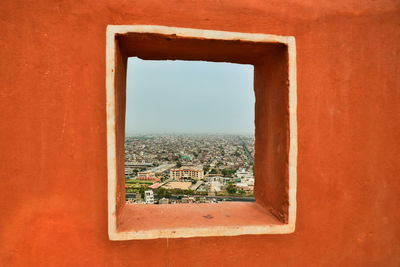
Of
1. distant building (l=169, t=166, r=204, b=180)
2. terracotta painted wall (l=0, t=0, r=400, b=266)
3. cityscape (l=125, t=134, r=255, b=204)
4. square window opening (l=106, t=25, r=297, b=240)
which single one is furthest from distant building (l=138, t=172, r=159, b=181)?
terracotta painted wall (l=0, t=0, r=400, b=266)

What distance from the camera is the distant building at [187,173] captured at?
2701 centimetres

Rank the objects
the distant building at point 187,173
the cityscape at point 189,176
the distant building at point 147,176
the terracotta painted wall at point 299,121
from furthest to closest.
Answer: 1. the distant building at point 187,173
2. the distant building at point 147,176
3. the cityscape at point 189,176
4. the terracotta painted wall at point 299,121

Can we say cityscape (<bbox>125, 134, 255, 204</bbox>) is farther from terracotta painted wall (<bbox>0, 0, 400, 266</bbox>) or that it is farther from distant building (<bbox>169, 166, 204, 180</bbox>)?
terracotta painted wall (<bbox>0, 0, 400, 266</bbox>)

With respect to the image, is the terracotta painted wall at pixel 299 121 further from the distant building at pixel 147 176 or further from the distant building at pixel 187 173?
the distant building at pixel 187 173

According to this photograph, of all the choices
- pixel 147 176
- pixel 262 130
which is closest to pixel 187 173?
pixel 147 176

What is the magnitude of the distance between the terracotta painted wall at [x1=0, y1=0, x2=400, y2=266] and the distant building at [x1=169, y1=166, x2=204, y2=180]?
25344mm

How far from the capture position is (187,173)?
2748cm

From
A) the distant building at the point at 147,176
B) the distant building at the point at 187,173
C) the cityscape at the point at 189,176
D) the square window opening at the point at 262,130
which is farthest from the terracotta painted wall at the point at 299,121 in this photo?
the distant building at the point at 187,173

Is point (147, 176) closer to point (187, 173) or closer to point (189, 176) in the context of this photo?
point (187, 173)

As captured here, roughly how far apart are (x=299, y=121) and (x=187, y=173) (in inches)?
1033

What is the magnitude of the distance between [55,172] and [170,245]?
35.7 inches

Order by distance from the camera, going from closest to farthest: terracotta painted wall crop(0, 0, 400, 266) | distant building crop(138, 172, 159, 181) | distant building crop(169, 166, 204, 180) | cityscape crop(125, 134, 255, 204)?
1. terracotta painted wall crop(0, 0, 400, 266)
2. cityscape crop(125, 134, 255, 204)
3. distant building crop(138, 172, 159, 181)
4. distant building crop(169, 166, 204, 180)

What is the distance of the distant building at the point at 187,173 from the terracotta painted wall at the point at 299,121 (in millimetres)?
25344

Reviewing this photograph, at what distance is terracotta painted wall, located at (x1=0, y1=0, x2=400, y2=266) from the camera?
5.11ft
